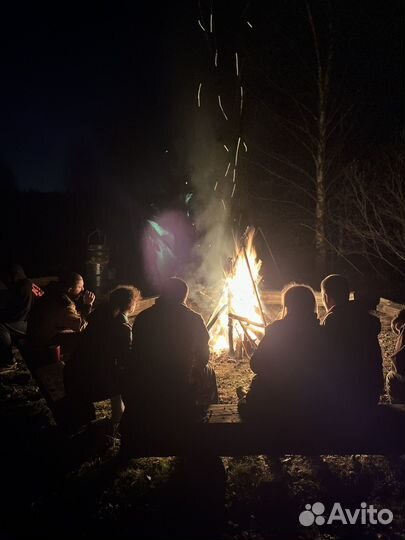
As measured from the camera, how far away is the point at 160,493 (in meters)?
3.48

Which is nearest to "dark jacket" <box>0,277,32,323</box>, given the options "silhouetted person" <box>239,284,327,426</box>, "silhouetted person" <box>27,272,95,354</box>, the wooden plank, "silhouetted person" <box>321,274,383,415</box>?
"silhouetted person" <box>27,272,95,354</box>

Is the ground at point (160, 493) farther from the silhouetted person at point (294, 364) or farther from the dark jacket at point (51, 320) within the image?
the dark jacket at point (51, 320)

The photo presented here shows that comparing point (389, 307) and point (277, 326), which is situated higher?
point (389, 307)

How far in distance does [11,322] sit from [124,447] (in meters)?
3.74

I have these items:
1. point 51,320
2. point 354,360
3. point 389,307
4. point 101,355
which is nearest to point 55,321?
point 51,320

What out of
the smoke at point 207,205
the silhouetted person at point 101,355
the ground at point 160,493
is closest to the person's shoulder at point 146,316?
the silhouetted person at point 101,355

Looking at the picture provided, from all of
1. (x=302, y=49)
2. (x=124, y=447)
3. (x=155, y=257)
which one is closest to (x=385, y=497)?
(x=124, y=447)

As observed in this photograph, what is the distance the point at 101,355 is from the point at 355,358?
2.38m

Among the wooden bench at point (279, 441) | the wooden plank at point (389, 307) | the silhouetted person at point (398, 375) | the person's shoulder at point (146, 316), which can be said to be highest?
the wooden plank at point (389, 307)

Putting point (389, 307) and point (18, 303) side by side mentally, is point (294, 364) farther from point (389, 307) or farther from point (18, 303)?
point (389, 307)

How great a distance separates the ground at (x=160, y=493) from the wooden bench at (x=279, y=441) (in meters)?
0.44

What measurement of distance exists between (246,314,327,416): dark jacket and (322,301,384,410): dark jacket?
0.39 ft

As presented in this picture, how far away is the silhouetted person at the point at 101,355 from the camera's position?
154 inches

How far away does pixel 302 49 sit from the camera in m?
12.7
